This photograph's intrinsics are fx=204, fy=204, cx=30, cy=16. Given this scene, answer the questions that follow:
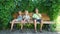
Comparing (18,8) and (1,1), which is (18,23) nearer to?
(18,8)

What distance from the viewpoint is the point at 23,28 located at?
10.1 metres

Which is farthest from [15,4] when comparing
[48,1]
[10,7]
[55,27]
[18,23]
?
[55,27]

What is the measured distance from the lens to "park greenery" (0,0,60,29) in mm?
9453

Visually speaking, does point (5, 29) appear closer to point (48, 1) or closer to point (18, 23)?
point (18, 23)

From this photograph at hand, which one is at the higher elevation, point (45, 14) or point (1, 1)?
point (1, 1)

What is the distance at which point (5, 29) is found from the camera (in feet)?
32.8

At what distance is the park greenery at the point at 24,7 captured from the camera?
9453mm

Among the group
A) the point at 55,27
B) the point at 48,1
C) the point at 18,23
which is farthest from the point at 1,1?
the point at 55,27

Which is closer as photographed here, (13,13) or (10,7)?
(10,7)

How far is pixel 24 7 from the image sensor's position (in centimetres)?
995

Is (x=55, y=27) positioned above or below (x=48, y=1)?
below

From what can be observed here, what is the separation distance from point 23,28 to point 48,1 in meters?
1.81

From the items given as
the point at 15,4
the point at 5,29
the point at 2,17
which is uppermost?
the point at 15,4

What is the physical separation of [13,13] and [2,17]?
2.73ft
